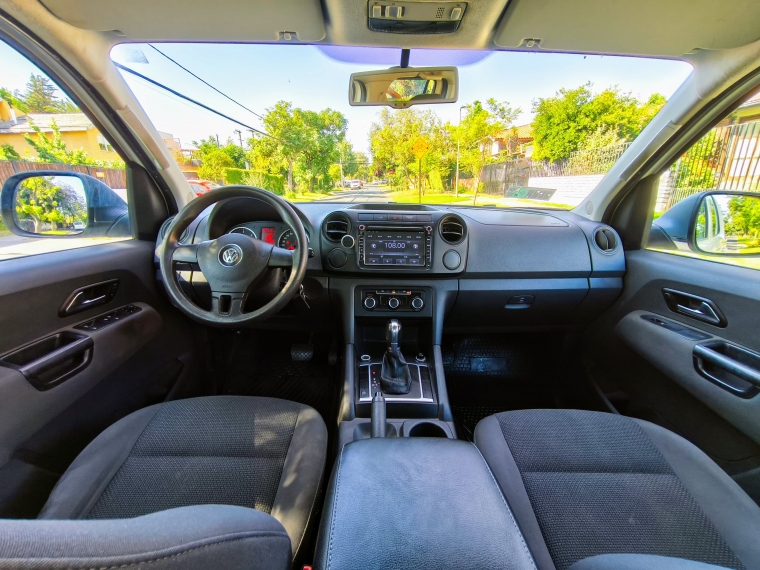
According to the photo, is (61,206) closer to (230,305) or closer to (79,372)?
(79,372)

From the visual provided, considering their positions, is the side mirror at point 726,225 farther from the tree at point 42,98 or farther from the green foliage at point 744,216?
the tree at point 42,98

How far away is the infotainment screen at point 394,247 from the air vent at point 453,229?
0.47 feet

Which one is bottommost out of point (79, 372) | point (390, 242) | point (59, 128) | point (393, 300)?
point (79, 372)

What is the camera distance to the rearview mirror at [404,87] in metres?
1.80

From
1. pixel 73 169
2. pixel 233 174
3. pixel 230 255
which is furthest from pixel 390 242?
pixel 73 169

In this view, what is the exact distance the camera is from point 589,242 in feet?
6.81

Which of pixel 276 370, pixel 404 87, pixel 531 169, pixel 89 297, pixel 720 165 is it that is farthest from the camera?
pixel 276 370

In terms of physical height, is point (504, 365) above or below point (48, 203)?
below

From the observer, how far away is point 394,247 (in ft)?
6.32

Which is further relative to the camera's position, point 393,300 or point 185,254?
point 393,300

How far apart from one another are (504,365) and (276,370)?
173 centimetres

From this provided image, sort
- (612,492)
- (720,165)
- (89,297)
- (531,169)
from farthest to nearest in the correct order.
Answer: (531,169) < (720,165) < (89,297) < (612,492)

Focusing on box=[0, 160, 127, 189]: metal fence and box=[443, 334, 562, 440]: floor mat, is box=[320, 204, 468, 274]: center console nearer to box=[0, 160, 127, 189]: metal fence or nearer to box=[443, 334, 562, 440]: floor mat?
box=[443, 334, 562, 440]: floor mat

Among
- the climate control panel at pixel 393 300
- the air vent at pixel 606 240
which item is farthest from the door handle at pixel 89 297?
the air vent at pixel 606 240
